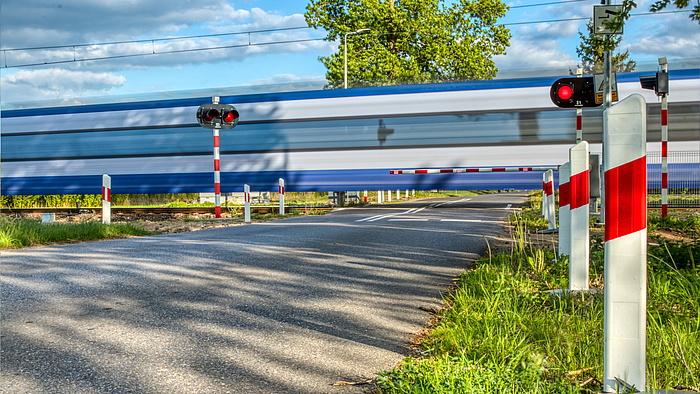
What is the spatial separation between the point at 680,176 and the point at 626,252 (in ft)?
52.1

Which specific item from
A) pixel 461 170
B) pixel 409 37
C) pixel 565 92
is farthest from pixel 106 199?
pixel 409 37

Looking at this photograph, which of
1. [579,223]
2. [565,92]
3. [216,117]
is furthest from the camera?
[216,117]

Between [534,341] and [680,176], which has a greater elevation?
[680,176]

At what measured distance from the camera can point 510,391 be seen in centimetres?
213

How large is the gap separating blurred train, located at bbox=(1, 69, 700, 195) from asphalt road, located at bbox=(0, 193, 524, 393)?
11.1 m

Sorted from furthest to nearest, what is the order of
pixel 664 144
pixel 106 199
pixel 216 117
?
pixel 216 117, pixel 664 144, pixel 106 199

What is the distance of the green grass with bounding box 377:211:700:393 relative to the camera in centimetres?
223

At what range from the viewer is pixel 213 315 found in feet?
12.1

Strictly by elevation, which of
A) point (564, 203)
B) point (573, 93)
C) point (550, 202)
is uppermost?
point (573, 93)

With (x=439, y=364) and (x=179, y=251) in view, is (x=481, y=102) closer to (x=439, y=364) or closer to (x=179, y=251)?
(x=179, y=251)

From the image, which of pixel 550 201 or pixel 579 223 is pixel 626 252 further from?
pixel 550 201

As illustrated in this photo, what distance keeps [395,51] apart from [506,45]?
6023 millimetres

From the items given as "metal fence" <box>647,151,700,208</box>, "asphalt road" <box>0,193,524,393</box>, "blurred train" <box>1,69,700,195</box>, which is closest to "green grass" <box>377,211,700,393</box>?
"asphalt road" <box>0,193,524,393</box>

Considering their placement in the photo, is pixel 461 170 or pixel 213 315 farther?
pixel 461 170
